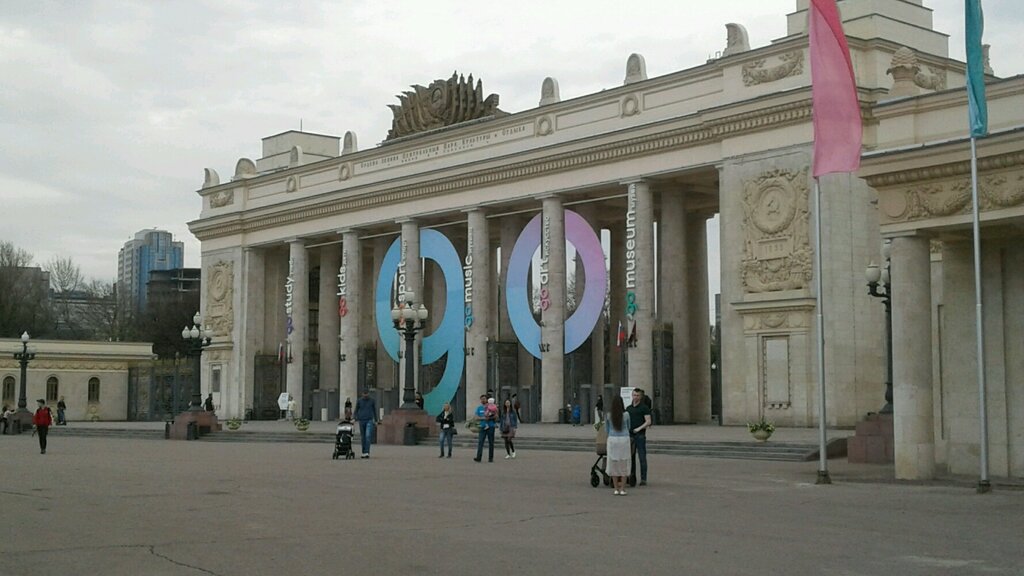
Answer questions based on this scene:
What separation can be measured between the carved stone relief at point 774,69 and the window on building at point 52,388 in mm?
48319

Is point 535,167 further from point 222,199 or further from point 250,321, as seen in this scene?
point 222,199

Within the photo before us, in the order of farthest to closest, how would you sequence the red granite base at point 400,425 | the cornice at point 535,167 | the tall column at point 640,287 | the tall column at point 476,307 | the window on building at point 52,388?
the window on building at point 52,388
the tall column at point 476,307
the tall column at point 640,287
the cornice at point 535,167
the red granite base at point 400,425

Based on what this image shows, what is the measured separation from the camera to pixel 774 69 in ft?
130

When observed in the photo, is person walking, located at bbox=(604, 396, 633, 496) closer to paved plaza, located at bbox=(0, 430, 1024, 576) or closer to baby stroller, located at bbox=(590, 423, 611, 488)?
Answer: paved plaza, located at bbox=(0, 430, 1024, 576)

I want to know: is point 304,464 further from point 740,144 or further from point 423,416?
point 740,144

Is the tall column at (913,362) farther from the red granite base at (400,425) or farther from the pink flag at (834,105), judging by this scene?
the red granite base at (400,425)

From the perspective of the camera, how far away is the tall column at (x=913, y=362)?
63.6 feet

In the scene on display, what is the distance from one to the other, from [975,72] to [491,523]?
945cm

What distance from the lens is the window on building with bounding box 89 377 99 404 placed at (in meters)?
74.3

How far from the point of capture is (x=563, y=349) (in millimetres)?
47969

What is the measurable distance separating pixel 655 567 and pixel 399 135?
4697cm

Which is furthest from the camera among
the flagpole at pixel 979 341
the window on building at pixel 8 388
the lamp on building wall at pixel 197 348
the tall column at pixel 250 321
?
the window on building at pixel 8 388

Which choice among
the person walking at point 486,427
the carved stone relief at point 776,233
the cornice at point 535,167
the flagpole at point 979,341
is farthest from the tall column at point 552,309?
the flagpole at point 979,341

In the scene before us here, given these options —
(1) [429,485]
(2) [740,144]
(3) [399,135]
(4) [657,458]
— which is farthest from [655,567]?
(3) [399,135]
